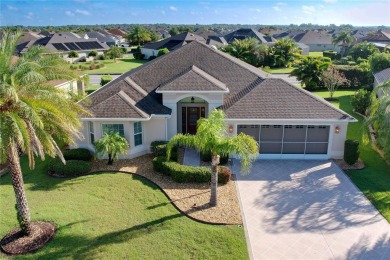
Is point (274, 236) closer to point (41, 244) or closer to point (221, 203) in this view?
point (221, 203)

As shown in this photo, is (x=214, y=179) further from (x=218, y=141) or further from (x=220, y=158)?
(x=220, y=158)

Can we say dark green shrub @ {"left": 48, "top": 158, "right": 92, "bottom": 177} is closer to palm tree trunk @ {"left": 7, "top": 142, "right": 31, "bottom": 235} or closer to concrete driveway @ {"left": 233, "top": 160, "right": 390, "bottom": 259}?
palm tree trunk @ {"left": 7, "top": 142, "right": 31, "bottom": 235}

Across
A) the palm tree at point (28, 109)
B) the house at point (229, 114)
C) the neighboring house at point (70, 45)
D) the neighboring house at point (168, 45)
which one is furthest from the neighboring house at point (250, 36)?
the palm tree at point (28, 109)

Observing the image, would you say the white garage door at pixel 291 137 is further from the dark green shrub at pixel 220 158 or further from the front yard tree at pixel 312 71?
the front yard tree at pixel 312 71

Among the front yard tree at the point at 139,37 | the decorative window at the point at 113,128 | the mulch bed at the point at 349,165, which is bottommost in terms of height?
the mulch bed at the point at 349,165

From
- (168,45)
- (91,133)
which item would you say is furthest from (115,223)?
(168,45)

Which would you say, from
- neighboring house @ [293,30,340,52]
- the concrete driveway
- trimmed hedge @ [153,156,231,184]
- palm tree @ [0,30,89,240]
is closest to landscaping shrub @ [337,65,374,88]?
the concrete driveway
